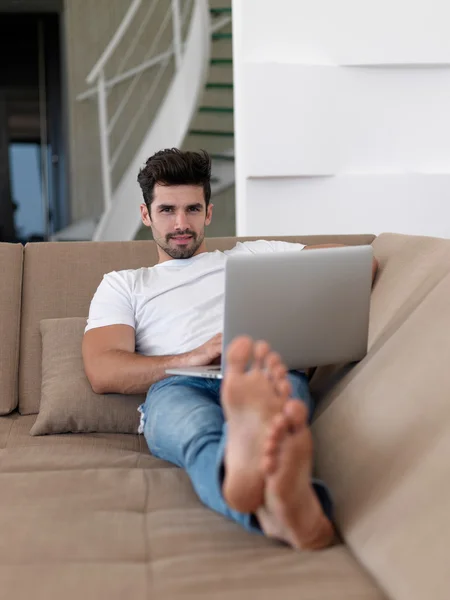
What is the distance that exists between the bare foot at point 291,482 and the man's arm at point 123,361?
0.58m

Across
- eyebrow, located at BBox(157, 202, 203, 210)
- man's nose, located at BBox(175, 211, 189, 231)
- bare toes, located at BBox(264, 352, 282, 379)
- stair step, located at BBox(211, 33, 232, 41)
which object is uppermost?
stair step, located at BBox(211, 33, 232, 41)

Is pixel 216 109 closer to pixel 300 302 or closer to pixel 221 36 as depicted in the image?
pixel 221 36

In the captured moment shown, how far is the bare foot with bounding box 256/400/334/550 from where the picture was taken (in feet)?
3.22

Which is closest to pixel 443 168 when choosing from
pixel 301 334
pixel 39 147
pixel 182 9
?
pixel 301 334

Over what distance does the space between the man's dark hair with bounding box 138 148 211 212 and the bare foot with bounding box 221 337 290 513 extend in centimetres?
106

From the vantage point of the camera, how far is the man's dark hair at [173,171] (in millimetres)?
2010

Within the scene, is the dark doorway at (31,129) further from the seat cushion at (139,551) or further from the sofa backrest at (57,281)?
the seat cushion at (139,551)

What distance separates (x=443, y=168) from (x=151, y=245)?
1.76 metres

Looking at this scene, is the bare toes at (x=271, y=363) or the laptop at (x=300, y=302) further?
the laptop at (x=300, y=302)

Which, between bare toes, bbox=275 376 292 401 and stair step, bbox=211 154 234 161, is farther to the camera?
stair step, bbox=211 154 234 161

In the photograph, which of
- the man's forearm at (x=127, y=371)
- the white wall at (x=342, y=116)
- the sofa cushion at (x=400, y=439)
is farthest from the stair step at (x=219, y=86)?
the man's forearm at (x=127, y=371)

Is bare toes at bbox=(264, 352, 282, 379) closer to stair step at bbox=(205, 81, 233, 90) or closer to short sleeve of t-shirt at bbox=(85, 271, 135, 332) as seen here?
short sleeve of t-shirt at bbox=(85, 271, 135, 332)

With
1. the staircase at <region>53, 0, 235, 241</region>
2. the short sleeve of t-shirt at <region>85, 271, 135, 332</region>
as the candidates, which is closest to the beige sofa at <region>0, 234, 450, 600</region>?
the short sleeve of t-shirt at <region>85, 271, 135, 332</region>

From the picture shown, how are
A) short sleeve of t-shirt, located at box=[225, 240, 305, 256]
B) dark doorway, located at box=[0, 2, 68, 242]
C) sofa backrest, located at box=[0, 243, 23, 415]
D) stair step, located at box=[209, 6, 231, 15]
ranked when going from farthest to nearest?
dark doorway, located at box=[0, 2, 68, 242], stair step, located at box=[209, 6, 231, 15], short sleeve of t-shirt, located at box=[225, 240, 305, 256], sofa backrest, located at box=[0, 243, 23, 415]
